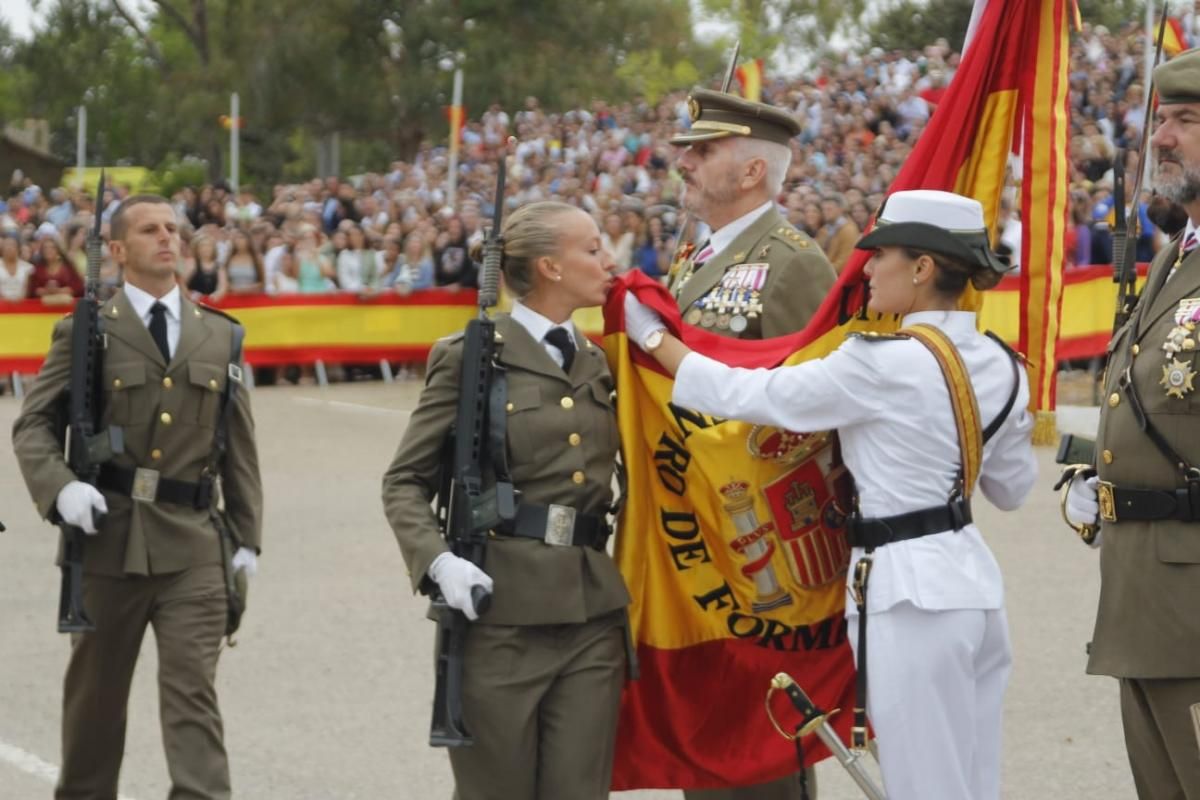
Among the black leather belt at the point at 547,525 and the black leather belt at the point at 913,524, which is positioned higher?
the black leather belt at the point at 913,524

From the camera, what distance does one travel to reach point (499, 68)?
49.4m

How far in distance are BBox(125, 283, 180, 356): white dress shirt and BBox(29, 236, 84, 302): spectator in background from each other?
12.0 m

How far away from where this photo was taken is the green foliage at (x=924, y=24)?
151 ft

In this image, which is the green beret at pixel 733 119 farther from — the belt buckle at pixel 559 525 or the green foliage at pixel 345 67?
the green foliage at pixel 345 67

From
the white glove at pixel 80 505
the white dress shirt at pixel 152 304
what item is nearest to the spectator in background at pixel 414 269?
the white dress shirt at pixel 152 304

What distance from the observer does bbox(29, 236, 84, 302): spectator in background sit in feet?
58.8

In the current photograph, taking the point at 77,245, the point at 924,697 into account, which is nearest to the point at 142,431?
the point at 924,697

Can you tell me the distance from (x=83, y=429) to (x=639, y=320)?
6.09 ft

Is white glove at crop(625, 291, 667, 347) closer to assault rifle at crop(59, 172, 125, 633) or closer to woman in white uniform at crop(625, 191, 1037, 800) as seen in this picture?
woman in white uniform at crop(625, 191, 1037, 800)

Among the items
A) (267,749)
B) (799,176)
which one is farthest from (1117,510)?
(799,176)

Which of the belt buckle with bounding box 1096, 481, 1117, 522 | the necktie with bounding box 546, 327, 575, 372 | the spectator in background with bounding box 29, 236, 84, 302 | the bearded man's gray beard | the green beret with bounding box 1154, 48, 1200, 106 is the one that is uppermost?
the green beret with bounding box 1154, 48, 1200, 106

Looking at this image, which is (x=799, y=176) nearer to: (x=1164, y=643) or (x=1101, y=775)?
(x=1101, y=775)

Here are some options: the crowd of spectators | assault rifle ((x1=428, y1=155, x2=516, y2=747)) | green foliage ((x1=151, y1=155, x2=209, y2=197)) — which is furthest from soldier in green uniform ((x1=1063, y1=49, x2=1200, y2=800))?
green foliage ((x1=151, y1=155, x2=209, y2=197))

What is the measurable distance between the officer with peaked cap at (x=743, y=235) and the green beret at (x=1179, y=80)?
1209mm
